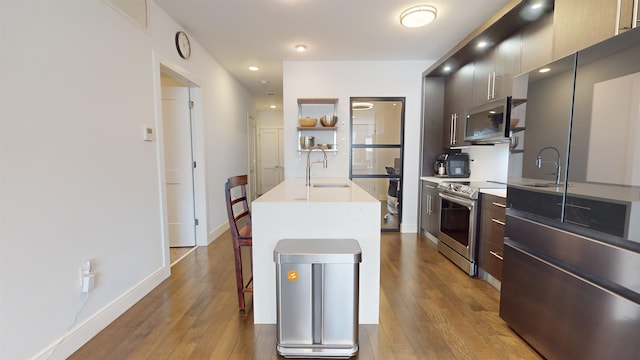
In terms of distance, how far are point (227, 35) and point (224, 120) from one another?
156 centimetres

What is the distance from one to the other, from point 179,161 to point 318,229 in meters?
2.56

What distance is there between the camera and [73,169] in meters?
1.69

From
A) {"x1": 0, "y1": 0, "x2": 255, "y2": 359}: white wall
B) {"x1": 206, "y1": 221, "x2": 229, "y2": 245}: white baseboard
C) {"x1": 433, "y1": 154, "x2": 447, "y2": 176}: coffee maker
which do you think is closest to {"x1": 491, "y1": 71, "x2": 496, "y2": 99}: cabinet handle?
{"x1": 433, "y1": 154, "x2": 447, "y2": 176}: coffee maker

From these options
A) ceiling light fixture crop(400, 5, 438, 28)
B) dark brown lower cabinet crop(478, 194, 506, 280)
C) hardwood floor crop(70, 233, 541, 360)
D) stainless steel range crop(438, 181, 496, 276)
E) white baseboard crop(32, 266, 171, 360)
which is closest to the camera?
white baseboard crop(32, 266, 171, 360)

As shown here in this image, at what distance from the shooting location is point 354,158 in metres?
4.29

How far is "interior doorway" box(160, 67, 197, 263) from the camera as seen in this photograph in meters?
3.46

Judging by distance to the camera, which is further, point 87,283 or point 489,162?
point 489,162

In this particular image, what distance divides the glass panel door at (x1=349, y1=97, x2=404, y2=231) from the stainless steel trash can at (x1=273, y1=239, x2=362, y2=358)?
8.94 ft

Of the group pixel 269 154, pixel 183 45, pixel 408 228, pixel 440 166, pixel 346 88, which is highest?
pixel 183 45

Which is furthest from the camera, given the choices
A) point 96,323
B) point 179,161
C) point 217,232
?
point 217,232

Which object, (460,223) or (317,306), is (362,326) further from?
(460,223)

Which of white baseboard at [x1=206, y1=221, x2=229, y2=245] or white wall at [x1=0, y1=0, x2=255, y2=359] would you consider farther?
white baseboard at [x1=206, y1=221, x2=229, y2=245]

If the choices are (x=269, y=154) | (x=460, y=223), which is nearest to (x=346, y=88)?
(x=460, y=223)

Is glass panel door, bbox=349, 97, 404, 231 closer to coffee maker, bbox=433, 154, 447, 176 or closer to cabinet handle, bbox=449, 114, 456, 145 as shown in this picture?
coffee maker, bbox=433, 154, 447, 176
